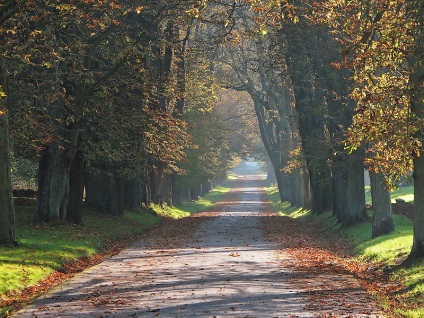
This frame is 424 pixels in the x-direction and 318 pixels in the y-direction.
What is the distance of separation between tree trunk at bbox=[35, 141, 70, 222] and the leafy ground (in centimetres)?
57

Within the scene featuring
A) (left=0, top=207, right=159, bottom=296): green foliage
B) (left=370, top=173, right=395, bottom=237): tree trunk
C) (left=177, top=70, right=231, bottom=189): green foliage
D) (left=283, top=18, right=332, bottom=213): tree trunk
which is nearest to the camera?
(left=0, top=207, right=159, bottom=296): green foliage

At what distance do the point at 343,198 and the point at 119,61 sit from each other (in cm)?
1242

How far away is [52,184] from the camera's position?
92.6 feet

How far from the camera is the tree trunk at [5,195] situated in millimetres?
20922

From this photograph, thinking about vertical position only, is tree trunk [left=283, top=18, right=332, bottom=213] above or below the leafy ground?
above

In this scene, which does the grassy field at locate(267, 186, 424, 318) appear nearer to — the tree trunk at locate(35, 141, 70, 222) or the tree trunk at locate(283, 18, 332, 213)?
the tree trunk at locate(283, 18, 332, 213)

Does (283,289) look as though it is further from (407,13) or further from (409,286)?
(407,13)

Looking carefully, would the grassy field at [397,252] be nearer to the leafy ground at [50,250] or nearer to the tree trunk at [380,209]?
the tree trunk at [380,209]

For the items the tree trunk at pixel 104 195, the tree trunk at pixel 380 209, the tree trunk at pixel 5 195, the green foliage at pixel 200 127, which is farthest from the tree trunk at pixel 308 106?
the tree trunk at pixel 5 195

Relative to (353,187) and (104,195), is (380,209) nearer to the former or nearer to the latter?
(353,187)

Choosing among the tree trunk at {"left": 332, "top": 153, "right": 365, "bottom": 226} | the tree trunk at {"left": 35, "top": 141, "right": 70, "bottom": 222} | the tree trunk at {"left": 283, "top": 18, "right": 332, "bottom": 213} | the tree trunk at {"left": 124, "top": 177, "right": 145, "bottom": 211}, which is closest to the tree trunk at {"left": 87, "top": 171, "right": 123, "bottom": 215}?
the tree trunk at {"left": 124, "top": 177, "right": 145, "bottom": 211}

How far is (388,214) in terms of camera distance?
85.9ft

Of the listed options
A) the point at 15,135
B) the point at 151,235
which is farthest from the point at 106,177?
the point at 15,135

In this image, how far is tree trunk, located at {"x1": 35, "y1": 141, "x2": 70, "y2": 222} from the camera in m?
28.1
